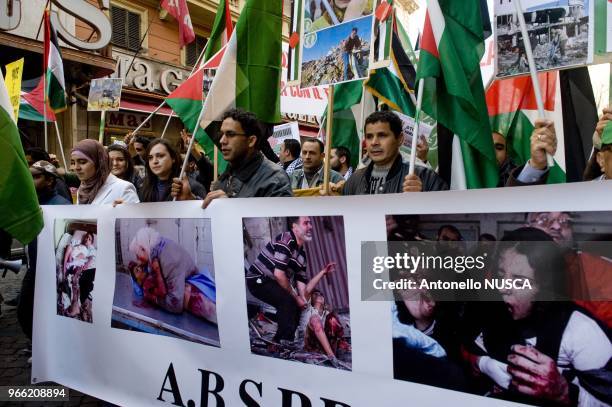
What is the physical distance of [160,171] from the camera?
3.64 meters

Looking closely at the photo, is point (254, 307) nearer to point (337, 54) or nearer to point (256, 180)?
point (256, 180)

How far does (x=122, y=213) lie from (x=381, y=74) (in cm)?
261

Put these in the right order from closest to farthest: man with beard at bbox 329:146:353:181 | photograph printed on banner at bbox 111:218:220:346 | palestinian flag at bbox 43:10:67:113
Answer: photograph printed on banner at bbox 111:218:220:346 < man with beard at bbox 329:146:353:181 < palestinian flag at bbox 43:10:67:113

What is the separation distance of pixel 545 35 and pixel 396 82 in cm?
228

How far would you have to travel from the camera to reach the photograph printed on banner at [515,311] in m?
1.59

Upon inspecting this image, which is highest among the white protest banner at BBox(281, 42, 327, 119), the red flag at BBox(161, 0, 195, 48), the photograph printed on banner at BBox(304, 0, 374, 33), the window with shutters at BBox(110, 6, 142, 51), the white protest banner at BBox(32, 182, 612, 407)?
the window with shutters at BBox(110, 6, 142, 51)

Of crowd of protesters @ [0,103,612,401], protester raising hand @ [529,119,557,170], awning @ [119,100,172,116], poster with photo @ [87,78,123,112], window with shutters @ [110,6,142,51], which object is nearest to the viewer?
crowd of protesters @ [0,103,612,401]

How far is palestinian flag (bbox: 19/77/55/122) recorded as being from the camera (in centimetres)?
829

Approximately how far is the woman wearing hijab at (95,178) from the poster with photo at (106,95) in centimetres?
336

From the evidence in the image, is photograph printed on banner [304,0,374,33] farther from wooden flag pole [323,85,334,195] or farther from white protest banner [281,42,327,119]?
white protest banner [281,42,327,119]

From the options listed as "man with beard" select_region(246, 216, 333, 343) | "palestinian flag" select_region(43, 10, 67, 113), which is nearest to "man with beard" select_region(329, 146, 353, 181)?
"man with beard" select_region(246, 216, 333, 343)

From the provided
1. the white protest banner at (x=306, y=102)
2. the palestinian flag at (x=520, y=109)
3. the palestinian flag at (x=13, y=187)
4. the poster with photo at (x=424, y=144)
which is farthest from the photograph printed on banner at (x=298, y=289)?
the white protest banner at (x=306, y=102)

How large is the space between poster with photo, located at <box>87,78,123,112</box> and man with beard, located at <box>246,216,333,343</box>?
16.8ft

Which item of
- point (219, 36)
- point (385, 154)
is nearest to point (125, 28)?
point (219, 36)
